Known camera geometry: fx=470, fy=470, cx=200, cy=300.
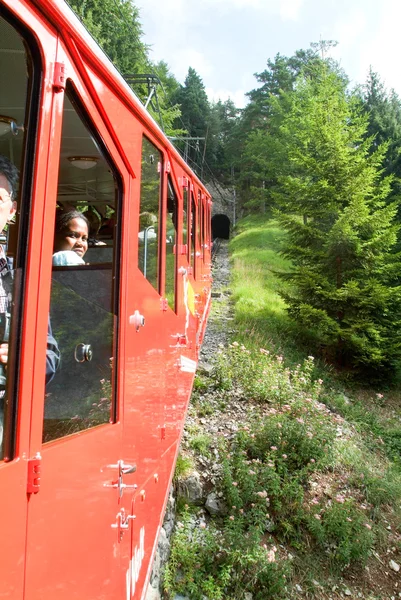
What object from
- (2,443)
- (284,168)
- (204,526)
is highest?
(284,168)

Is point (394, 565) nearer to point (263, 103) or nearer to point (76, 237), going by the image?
point (76, 237)

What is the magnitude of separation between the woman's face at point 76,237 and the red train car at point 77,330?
0.10 m

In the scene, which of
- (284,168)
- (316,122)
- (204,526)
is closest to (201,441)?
(204,526)

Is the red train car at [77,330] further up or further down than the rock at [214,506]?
further up

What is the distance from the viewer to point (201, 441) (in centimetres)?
727

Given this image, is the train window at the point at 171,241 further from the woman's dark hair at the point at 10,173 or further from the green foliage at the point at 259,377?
the green foliage at the point at 259,377

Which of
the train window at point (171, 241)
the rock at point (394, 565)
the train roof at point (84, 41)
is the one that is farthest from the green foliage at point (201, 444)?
the train roof at point (84, 41)

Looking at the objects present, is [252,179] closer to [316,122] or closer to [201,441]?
[316,122]

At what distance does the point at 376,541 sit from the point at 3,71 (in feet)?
23.4

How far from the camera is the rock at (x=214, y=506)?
6185 mm

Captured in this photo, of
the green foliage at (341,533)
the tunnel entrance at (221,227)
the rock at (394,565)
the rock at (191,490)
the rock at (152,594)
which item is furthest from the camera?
the tunnel entrance at (221,227)

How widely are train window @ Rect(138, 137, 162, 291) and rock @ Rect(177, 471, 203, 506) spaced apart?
3903mm

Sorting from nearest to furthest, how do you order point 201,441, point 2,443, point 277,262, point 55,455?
point 2,443 → point 55,455 → point 201,441 → point 277,262

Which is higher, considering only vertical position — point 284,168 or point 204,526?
point 284,168
